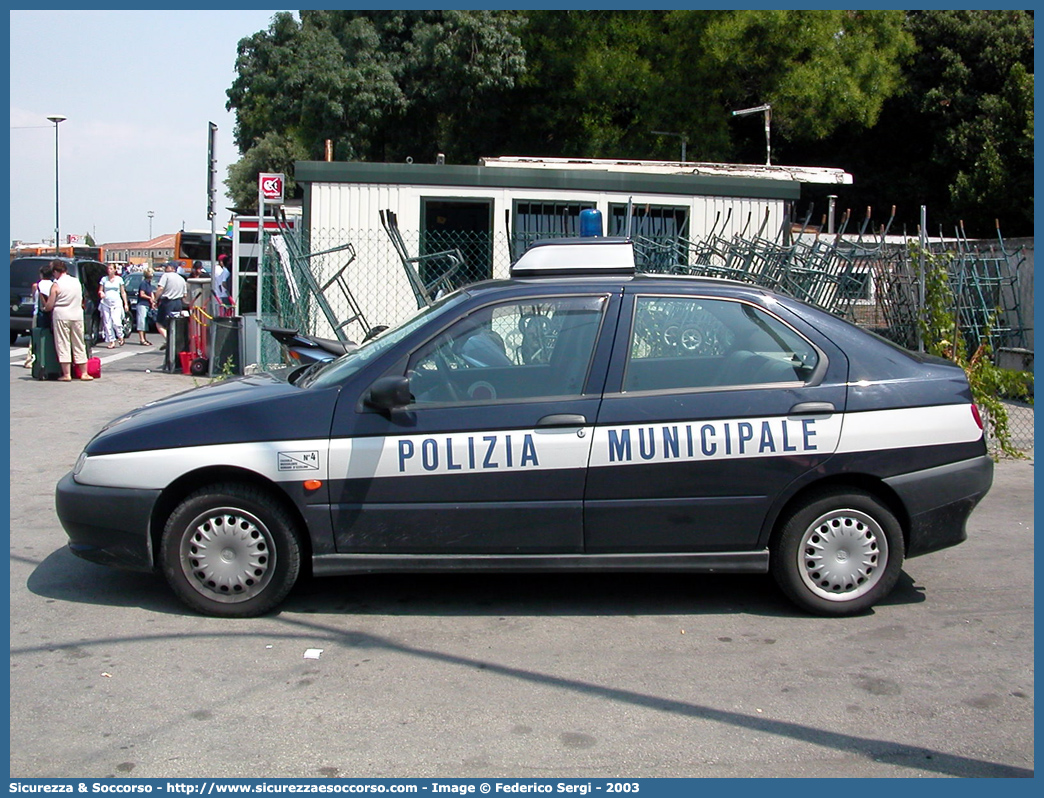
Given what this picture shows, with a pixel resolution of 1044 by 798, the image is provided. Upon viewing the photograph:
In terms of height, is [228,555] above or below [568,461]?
below

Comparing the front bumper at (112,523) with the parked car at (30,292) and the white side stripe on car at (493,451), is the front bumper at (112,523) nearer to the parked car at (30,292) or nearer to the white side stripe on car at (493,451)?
the white side stripe on car at (493,451)

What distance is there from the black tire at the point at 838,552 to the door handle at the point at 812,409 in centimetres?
41

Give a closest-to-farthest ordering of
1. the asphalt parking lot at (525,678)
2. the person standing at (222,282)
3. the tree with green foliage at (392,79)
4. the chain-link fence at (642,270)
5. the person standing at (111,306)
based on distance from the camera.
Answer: the asphalt parking lot at (525,678), the chain-link fence at (642,270), the person standing at (222,282), the person standing at (111,306), the tree with green foliage at (392,79)

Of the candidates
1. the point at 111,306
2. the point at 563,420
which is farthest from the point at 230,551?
the point at 111,306

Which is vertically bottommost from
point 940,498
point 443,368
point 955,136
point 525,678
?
point 525,678

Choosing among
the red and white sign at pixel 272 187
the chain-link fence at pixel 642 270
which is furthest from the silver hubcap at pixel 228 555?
the red and white sign at pixel 272 187

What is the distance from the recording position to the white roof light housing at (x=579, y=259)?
17.9 ft

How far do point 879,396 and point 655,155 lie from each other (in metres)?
25.1

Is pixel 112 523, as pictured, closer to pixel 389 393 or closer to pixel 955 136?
pixel 389 393

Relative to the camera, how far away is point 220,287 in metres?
19.7

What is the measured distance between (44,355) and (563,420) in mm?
11707

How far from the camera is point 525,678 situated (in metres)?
4.43
